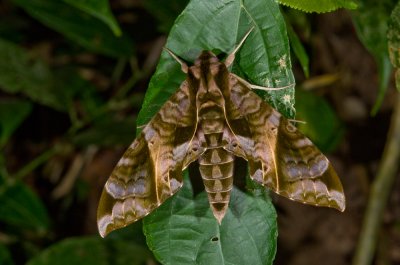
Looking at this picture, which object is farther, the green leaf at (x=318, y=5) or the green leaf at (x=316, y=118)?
the green leaf at (x=316, y=118)

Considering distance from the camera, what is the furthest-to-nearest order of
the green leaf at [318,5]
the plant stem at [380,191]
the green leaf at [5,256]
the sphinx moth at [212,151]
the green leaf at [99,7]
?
the green leaf at [5,256] → the plant stem at [380,191] → the green leaf at [99,7] → the sphinx moth at [212,151] → the green leaf at [318,5]

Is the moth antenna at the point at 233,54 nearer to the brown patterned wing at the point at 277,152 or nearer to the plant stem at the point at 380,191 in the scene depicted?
the brown patterned wing at the point at 277,152

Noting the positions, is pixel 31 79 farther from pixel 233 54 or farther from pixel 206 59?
pixel 233 54

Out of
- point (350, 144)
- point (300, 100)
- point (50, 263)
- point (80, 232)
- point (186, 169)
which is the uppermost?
point (186, 169)

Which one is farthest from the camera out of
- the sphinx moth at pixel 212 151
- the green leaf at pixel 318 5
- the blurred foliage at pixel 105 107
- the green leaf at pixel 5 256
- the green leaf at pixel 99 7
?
the green leaf at pixel 5 256

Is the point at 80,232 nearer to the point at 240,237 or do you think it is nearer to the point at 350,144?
the point at 350,144

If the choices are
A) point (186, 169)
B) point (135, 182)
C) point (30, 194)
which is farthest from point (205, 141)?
point (30, 194)

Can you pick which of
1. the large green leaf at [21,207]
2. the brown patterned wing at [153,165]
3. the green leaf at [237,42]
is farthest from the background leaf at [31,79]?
the green leaf at [237,42]

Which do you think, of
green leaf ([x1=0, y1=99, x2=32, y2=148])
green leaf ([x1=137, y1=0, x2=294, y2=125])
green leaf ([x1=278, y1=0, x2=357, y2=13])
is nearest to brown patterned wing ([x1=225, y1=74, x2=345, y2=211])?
green leaf ([x1=137, y1=0, x2=294, y2=125])
